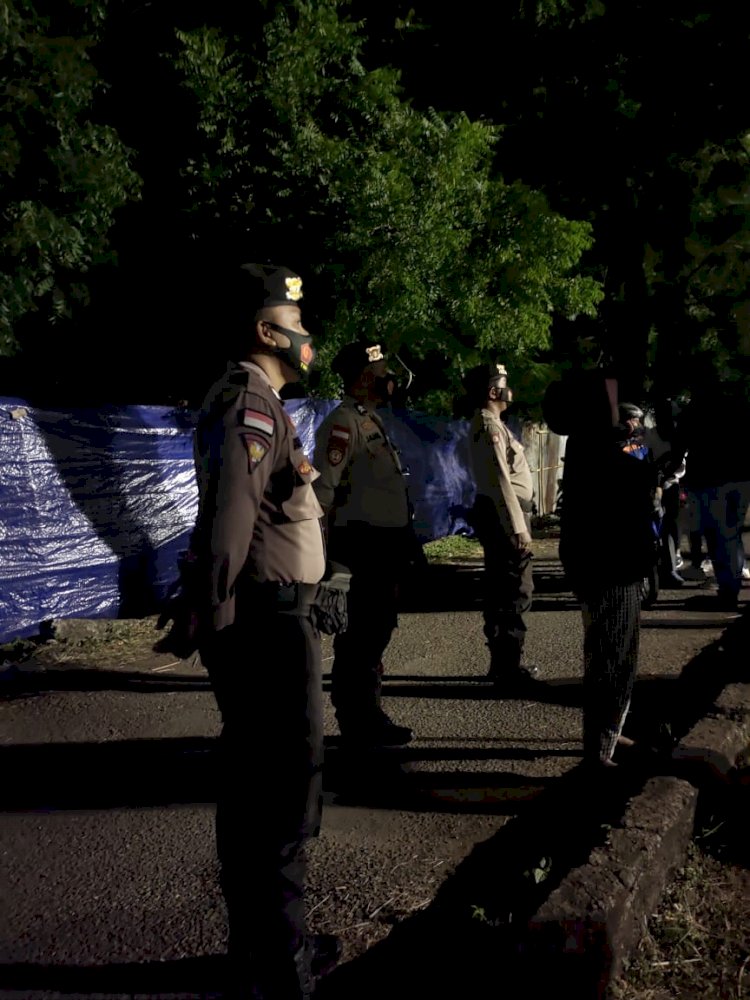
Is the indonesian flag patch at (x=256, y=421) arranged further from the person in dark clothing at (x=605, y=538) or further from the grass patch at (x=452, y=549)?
the grass patch at (x=452, y=549)

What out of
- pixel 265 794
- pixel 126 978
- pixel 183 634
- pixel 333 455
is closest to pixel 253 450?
pixel 183 634

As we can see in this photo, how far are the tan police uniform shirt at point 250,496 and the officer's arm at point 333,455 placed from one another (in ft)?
6.11

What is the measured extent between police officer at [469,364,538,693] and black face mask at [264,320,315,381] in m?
3.23

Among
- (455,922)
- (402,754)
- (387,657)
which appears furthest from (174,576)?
(455,922)

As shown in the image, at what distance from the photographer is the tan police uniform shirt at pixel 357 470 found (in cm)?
500

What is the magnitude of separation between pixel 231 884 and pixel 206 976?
1.58 feet

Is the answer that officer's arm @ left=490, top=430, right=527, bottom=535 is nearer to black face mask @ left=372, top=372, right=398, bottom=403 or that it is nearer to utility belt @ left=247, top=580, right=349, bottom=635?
black face mask @ left=372, top=372, right=398, bottom=403

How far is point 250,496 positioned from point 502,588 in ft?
12.3

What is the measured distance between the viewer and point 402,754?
5.19 meters

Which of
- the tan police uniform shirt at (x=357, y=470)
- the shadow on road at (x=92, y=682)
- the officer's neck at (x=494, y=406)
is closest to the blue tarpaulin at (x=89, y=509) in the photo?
the shadow on road at (x=92, y=682)

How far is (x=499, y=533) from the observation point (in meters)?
6.39

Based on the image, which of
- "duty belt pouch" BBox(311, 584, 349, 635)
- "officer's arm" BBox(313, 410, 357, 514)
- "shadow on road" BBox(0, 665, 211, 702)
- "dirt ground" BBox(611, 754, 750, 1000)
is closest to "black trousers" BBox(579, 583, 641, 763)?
"dirt ground" BBox(611, 754, 750, 1000)

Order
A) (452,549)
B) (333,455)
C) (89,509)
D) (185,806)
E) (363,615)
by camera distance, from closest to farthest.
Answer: (185,806) → (333,455) → (363,615) → (89,509) → (452,549)

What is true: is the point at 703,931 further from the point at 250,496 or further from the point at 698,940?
the point at 250,496
